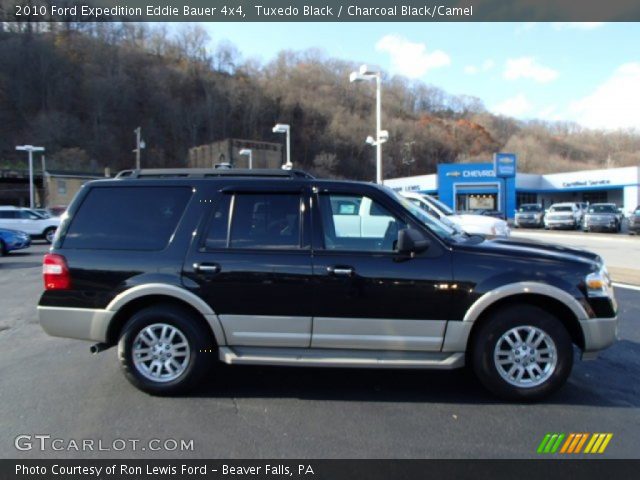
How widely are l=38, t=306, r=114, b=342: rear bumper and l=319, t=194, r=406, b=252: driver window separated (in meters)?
2.18

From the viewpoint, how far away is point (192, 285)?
439 centimetres

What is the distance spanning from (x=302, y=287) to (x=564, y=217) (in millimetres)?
34203

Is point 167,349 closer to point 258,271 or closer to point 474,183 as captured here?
point 258,271

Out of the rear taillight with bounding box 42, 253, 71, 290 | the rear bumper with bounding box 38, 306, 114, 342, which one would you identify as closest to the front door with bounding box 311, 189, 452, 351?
the rear bumper with bounding box 38, 306, 114, 342

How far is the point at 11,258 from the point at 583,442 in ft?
60.1

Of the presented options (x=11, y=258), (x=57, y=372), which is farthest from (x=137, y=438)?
(x=11, y=258)

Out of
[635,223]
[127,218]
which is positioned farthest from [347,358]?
[635,223]

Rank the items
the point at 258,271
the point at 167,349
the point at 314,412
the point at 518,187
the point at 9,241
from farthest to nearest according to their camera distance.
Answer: the point at 518,187 < the point at 9,241 < the point at 167,349 < the point at 258,271 < the point at 314,412

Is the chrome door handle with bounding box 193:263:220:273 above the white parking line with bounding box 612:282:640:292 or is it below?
above

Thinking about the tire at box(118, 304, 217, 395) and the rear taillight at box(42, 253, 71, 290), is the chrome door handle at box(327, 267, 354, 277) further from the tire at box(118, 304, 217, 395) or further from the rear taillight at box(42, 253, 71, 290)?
the rear taillight at box(42, 253, 71, 290)

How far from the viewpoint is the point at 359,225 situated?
4730 millimetres

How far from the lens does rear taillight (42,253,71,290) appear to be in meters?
4.54

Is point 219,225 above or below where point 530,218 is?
above
